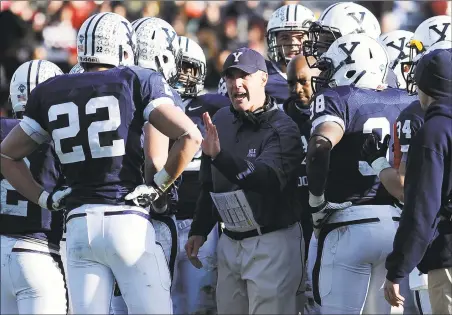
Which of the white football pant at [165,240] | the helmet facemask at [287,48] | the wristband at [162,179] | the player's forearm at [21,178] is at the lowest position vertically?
the white football pant at [165,240]

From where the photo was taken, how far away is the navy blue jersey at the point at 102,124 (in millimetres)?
5039

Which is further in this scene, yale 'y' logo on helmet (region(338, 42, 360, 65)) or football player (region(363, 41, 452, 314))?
yale 'y' logo on helmet (region(338, 42, 360, 65))

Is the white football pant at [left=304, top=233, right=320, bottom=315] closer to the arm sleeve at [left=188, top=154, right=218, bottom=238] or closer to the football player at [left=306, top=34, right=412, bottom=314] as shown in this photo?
the football player at [left=306, top=34, right=412, bottom=314]

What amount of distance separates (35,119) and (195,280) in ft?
6.46

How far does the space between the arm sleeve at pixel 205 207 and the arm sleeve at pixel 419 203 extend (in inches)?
73.5

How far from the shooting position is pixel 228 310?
5711 millimetres

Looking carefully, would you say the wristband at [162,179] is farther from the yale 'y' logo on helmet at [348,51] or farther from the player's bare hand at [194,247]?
the yale 'y' logo on helmet at [348,51]

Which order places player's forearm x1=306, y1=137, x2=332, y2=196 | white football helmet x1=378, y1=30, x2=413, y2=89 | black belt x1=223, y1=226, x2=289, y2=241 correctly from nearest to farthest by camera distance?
player's forearm x1=306, y1=137, x2=332, y2=196 < black belt x1=223, y1=226, x2=289, y2=241 < white football helmet x1=378, y1=30, x2=413, y2=89

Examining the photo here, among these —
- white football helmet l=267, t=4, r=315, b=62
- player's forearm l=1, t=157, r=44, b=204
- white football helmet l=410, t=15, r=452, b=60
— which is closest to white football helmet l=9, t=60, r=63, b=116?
player's forearm l=1, t=157, r=44, b=204

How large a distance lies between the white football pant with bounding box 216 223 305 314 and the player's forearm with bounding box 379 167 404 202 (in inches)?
32.6

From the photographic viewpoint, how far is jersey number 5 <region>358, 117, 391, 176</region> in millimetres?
5559

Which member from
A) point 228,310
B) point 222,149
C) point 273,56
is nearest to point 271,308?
point 228,310

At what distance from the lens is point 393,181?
5000 millimetres

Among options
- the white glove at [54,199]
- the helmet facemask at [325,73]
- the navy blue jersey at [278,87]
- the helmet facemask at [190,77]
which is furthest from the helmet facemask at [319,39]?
the white glove at [54,199]
